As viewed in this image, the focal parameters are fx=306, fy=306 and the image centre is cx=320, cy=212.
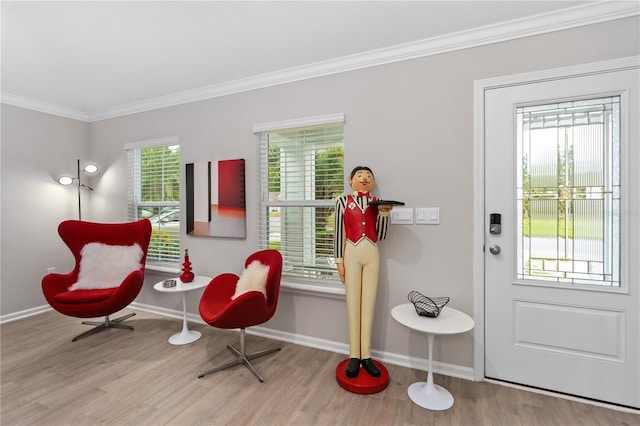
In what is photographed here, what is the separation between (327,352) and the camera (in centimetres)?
262

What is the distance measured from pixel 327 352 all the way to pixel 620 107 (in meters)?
2.67

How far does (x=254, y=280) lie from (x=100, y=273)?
5.63 ft

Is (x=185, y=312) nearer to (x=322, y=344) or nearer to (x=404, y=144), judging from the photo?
(x=322, y=344)

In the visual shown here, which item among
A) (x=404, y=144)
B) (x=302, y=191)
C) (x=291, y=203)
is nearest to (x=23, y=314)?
(x=291, y=203)

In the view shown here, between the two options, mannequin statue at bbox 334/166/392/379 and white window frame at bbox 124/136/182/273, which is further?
white window frame at bbox 124/136/182/273

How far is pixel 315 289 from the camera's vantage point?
8.71 feet

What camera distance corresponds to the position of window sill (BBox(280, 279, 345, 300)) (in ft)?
8.46

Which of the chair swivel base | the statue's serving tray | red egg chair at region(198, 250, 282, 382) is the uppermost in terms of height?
the statue's serving tray

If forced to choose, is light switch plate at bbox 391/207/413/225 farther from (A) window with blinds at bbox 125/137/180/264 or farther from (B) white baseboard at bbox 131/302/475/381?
(A) window with blinds at bbox 125/137/180/264

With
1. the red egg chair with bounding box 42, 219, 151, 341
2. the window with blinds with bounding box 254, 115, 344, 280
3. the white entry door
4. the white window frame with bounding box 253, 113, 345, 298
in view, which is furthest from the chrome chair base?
the white entry door

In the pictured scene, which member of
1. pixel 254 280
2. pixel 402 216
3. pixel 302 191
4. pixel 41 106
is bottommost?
pixel 254 280

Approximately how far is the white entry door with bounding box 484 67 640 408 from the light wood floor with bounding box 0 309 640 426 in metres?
0.25

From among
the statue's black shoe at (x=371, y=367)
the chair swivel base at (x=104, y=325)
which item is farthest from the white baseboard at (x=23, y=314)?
the statue's black shoe at (x=371, y=367)

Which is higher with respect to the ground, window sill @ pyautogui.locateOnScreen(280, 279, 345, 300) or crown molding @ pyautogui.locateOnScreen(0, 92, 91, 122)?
crown molding @ pyautogui.locateOnScreen(0, 92, 91, 122)
